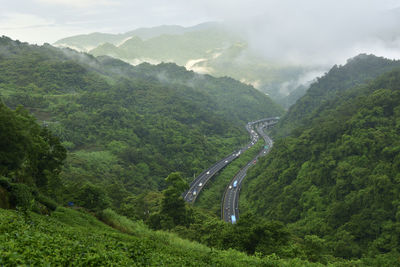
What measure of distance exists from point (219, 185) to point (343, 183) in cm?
5227

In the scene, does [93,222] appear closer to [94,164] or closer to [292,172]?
[94,164]

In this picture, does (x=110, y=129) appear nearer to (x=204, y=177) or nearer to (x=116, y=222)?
(x=204, y=177)

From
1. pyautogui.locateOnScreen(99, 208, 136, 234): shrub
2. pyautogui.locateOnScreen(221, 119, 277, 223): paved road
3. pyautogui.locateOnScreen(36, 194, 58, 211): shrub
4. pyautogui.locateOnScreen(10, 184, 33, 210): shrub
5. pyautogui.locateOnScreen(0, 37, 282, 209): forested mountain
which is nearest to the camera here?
pyautogui.locateOnScreen(10, 184, 33, 210): shrub

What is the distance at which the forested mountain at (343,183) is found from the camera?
209 ft

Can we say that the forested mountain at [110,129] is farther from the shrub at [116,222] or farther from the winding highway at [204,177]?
the shrub at [116,222]

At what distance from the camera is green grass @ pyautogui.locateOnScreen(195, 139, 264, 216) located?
102m

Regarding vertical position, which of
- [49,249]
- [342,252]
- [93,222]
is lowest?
[342,252]

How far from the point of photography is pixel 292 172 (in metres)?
103

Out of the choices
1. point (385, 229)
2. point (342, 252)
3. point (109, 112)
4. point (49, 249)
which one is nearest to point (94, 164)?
point (109, 112)

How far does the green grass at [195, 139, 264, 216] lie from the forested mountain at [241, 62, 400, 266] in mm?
10634

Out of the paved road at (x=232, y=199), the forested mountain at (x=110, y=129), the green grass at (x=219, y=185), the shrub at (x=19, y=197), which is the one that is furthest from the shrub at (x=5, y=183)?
the green grass at (x=219, y=185)

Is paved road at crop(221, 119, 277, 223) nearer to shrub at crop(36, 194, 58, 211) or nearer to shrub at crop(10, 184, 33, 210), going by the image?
shrub at crop(36, 194, 58, 211)

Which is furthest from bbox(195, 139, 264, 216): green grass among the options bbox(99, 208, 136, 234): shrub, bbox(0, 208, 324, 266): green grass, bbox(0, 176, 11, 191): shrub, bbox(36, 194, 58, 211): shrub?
bbox(0, 208, 324, 266): green grass

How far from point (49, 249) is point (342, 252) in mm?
61592
